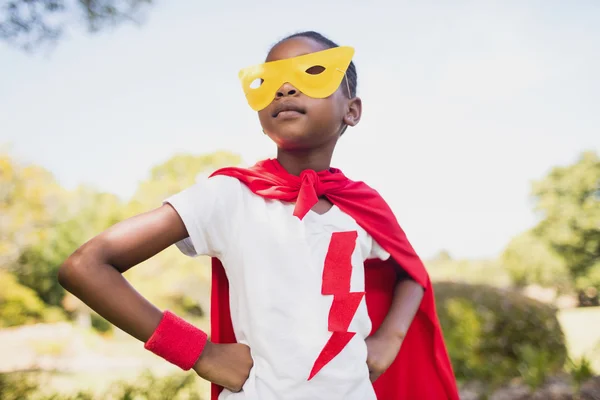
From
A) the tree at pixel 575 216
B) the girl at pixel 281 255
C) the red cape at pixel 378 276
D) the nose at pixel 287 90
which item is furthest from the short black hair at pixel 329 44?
the tree at pixel 575 216

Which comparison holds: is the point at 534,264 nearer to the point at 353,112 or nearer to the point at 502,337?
the point at 502,337

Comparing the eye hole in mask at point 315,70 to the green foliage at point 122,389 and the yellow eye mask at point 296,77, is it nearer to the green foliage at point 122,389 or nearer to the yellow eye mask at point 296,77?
the yellow eye mask at point 296,77

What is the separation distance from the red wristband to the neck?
2.43ft

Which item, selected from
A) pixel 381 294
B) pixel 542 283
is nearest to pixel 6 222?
pixel 381 294

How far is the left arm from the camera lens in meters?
1.85

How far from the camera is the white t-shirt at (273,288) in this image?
158cm

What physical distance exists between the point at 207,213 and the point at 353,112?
818mm

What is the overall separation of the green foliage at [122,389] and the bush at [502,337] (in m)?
3.38

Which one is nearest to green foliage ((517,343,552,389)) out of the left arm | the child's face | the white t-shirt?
the left arm

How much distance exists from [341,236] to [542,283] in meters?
28.1

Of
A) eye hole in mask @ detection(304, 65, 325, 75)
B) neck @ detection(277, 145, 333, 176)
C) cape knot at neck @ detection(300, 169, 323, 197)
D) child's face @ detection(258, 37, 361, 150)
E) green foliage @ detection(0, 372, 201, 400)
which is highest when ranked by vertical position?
eye hole in mask @ detection(304, 65, 325, 75)

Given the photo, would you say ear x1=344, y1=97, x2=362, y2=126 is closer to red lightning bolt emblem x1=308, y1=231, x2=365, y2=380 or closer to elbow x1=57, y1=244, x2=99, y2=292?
red lightning bolt emblem x1=308, y1=231, x2=365, y2=380

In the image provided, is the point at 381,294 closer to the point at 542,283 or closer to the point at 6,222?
the point at 6,222

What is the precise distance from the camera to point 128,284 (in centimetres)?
149
